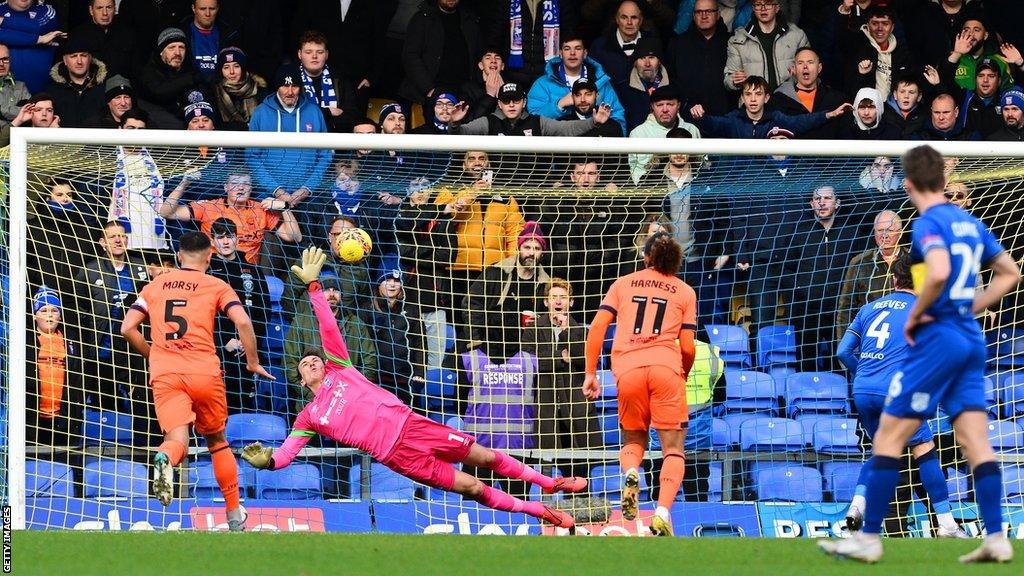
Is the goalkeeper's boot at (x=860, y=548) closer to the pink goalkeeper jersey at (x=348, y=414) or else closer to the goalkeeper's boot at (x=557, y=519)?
the goalkeeper's boot at (x=557, y=519)

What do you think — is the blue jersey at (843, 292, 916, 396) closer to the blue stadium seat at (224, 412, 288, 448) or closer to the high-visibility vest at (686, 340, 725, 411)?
the high-visibility vest at (686, 340, 725, 411)

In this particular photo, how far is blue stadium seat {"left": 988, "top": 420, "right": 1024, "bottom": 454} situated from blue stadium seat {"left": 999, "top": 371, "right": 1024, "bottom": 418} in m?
0.09

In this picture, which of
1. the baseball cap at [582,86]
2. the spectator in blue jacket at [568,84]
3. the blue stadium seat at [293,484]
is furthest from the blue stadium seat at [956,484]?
the blue stadium seat at [293,484]

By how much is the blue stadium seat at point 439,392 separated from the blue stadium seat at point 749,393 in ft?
6.77

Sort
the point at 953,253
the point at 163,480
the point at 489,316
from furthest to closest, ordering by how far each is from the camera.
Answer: the point at 489,316 → the point at 163,480 → the point at 953,253

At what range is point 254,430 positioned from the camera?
11.1 m

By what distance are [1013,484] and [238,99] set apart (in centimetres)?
698

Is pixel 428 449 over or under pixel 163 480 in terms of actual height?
over

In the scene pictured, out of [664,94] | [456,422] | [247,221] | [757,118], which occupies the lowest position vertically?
[456,422]

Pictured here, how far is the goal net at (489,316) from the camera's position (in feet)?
34.9

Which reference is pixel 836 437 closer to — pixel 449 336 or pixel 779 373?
pixel 779 373

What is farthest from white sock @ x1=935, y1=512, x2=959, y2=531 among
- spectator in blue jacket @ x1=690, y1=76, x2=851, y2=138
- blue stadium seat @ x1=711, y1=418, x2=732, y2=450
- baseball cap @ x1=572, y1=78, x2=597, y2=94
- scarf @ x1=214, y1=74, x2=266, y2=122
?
scarf @ x1=214, y1=74, x2=266, y2=122

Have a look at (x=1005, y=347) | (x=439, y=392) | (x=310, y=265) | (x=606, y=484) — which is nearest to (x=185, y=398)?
(x=310, y=265)

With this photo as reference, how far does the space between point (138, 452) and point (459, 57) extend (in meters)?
4.72
